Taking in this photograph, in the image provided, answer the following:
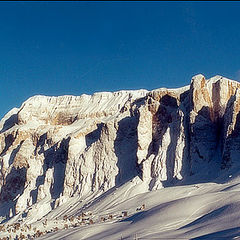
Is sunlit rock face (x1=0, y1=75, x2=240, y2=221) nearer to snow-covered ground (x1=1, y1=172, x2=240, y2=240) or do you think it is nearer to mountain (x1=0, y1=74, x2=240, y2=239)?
mountain (x1=0, y1=74, x2=240, y2=239)

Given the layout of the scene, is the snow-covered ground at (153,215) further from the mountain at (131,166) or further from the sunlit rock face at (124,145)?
the sunlit rock face at (124,145)

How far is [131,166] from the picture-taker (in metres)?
55.6

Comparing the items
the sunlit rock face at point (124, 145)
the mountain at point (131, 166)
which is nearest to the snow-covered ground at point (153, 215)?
the mountain at point (131, 166)

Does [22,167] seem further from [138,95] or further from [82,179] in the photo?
[138,95]

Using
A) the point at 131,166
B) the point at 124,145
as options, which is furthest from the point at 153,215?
the point at 124,145

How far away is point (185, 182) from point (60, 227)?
1255 cm

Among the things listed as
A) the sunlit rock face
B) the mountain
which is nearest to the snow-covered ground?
the mountain

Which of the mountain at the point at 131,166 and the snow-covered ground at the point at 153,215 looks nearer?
the snow-covered ground at the point at 153,215

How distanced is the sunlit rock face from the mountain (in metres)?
0.11

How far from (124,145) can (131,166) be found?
3.69 meters

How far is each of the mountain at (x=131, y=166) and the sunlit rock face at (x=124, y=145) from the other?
0.11 meters

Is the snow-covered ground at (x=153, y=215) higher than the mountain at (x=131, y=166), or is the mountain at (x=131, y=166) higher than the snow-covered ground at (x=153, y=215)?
the mountain at (x=131, y=166)

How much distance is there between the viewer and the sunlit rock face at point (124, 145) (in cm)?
4919

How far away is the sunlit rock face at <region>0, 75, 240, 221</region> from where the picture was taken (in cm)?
4919
